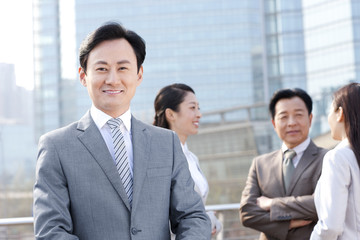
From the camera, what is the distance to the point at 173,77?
2258 inches

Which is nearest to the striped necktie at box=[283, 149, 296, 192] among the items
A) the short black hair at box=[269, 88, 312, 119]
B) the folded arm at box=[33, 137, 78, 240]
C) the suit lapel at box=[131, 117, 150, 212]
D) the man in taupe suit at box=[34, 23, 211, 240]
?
the short black hair at box=[269, 88, 312, 119]

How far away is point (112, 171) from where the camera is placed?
1708mm

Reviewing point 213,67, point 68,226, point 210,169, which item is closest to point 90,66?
point 68,226

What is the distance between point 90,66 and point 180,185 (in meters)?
0.56

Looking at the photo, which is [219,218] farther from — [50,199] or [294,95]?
[50,199]

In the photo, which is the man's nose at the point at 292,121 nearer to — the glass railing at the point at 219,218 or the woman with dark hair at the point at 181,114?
the woman with dark hair at the point at 181,114

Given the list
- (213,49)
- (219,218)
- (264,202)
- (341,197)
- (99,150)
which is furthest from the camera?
(213,49)

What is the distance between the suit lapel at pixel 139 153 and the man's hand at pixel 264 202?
1284 millimetres

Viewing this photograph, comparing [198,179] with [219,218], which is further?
[219,218]

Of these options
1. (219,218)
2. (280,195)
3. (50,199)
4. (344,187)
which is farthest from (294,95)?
(50,199)

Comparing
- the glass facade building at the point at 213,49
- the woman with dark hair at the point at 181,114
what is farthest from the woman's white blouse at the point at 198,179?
the glass facade building at the point at 213,49

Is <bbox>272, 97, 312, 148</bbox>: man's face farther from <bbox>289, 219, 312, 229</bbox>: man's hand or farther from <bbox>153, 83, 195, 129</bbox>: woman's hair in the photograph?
<bbox>153, 83, 195, 129</bbox>: woman's hair

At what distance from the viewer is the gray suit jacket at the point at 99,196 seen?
165 centimetres

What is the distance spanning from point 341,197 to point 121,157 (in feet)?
3.38
